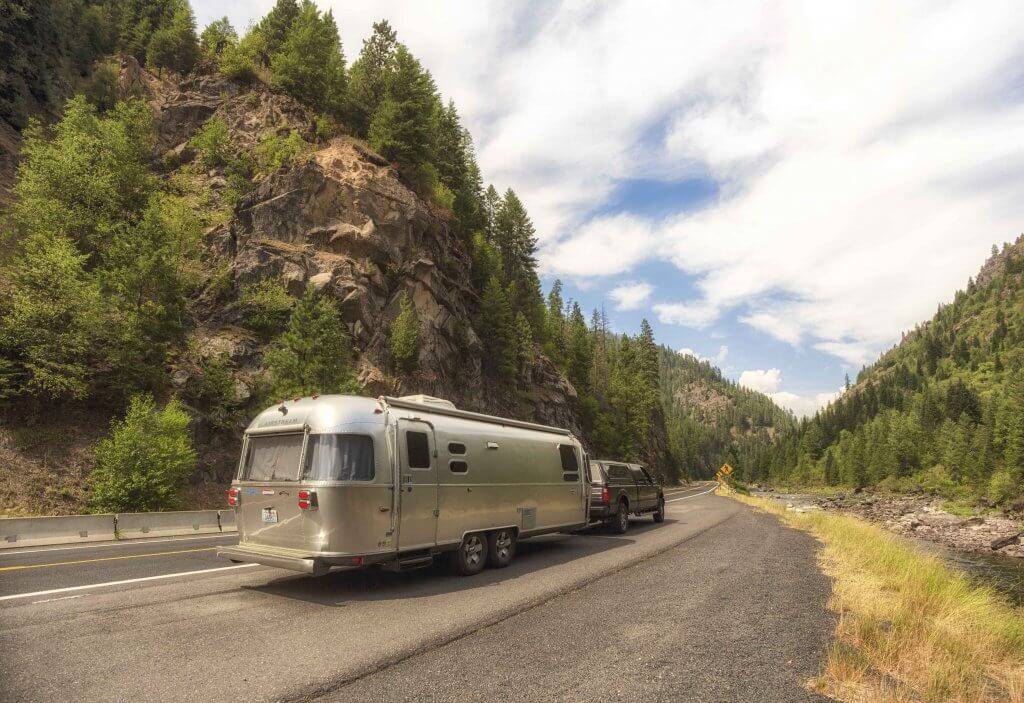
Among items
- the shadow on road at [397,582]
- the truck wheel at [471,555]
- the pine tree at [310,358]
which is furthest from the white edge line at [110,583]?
the pine tree at [310,358]

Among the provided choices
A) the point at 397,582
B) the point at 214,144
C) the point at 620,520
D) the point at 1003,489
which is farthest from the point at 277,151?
the point at 1003,489

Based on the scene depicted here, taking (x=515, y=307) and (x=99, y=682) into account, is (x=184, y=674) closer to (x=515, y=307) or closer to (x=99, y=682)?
(x=99, y=682)

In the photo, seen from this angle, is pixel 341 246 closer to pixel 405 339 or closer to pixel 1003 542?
pixel 405 339

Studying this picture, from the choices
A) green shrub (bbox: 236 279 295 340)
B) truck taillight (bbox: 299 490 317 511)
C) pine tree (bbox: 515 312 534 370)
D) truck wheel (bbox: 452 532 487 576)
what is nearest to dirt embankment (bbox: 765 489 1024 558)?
pine tree (bbox: 515 312 534 370)

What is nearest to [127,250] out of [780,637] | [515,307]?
[780,637]

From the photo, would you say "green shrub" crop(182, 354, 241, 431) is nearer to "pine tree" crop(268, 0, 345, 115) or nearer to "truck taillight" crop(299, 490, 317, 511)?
"truck taillight" crop(299, 490, 317, 511)

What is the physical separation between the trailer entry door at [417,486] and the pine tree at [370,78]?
128 feet

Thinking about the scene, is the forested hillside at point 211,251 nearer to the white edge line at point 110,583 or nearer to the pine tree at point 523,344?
the pine tree at point 523,344

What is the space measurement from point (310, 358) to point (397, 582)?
56.9 feet

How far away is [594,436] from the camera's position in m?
62.6

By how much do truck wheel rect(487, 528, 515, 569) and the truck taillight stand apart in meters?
4.05

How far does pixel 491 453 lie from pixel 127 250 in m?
24.2

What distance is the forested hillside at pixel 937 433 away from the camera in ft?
226

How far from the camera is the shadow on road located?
310 inches
